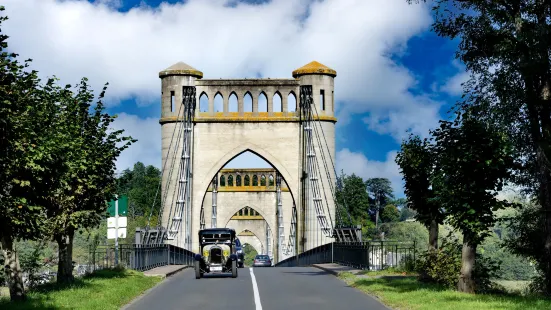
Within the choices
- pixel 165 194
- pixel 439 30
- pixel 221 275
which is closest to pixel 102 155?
pixel 221 275

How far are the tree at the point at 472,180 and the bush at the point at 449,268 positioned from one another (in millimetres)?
1112

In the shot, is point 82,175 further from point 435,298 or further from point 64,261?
point 435,298

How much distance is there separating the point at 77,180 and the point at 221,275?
28.6ft

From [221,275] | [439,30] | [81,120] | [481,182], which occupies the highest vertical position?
[439,30]

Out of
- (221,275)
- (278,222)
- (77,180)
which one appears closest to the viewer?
(77,180)

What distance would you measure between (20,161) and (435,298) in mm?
8691

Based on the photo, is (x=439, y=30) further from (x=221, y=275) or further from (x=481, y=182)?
(x=221, y=275)

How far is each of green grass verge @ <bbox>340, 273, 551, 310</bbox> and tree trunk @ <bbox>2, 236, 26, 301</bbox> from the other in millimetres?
7548

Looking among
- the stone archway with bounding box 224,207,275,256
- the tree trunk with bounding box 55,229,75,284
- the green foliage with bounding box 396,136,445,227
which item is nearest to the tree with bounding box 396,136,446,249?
the green foliage with bounding box 396,136,445,227

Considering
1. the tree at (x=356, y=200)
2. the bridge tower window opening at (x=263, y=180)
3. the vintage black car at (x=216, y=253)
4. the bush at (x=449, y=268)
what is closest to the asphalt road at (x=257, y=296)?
the vintage black car at (x=216, y=253)

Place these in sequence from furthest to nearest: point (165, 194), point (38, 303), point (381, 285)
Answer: point (165, 194) < point (381, 285) < point (38, 303)

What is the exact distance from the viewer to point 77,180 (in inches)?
982

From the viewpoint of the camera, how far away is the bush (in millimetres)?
21969

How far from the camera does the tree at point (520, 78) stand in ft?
68.4
